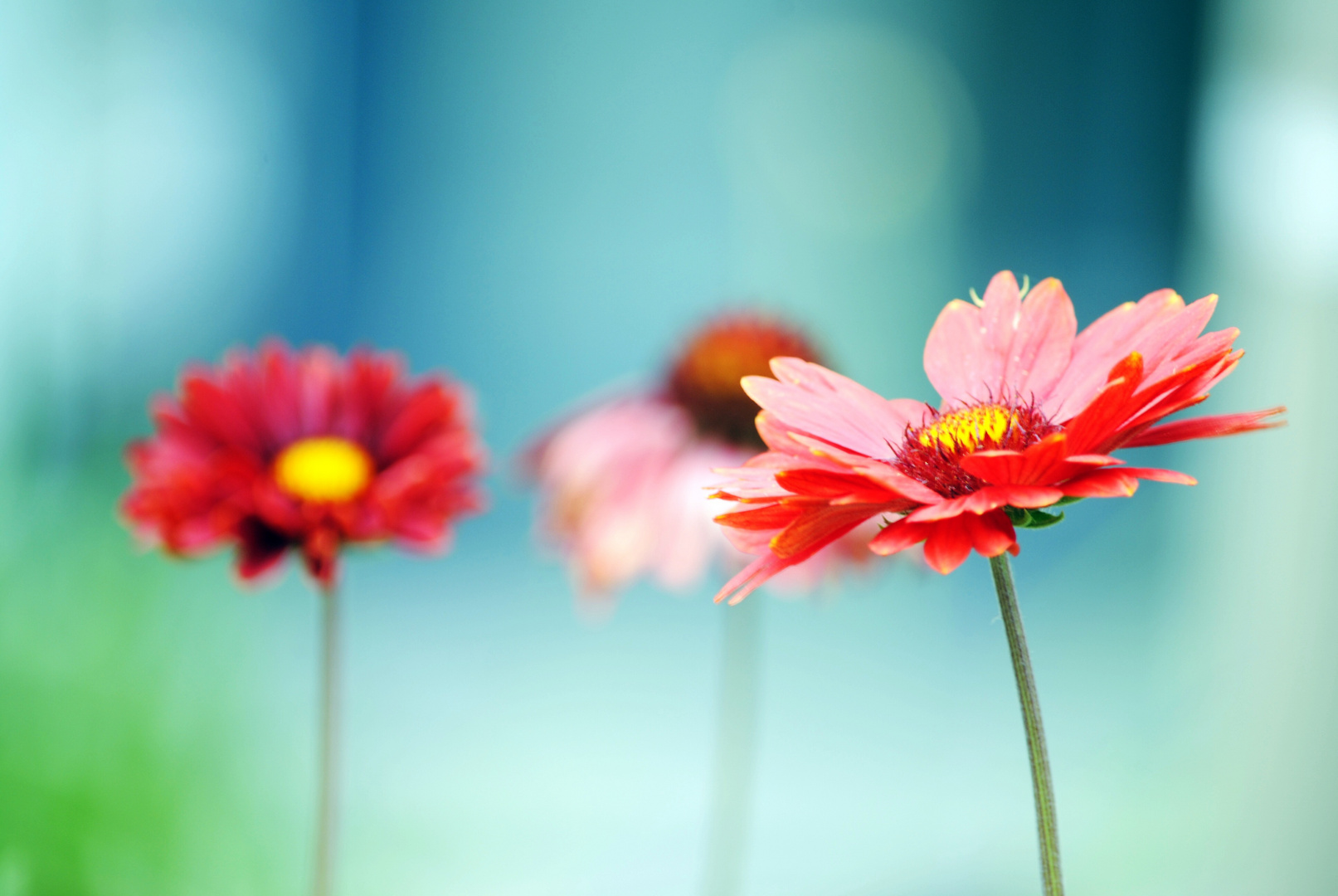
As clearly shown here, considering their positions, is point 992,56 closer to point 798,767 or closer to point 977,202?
point 977,202

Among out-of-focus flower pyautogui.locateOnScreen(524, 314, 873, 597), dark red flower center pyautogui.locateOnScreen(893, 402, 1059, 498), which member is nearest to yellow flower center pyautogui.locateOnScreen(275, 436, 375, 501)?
out-of-focus flower pyautogui.locateOnScreen(524, 314, 873, 597)

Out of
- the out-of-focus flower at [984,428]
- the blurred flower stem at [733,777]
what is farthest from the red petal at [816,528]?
the blurred flower stem at [733,777]

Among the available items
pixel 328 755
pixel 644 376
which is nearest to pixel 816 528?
pixel 328 755

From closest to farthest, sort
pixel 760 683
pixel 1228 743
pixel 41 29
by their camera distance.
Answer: pixel 41 29
pixel 1228 743
pixel 760 683

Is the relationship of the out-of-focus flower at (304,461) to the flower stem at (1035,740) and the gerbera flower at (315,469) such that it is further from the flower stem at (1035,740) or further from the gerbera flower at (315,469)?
the flower stem at (1035,740)

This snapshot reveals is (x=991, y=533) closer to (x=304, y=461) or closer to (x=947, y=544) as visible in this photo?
(x=947, y=544)

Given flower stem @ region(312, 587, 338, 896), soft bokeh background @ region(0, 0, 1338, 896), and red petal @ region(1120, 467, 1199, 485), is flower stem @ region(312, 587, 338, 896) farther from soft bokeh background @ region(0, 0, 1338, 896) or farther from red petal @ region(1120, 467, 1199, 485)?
red petal @ region(1120, 467, 1199, 485)

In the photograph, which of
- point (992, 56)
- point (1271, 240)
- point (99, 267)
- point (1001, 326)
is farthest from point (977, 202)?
point (1001, 326)
